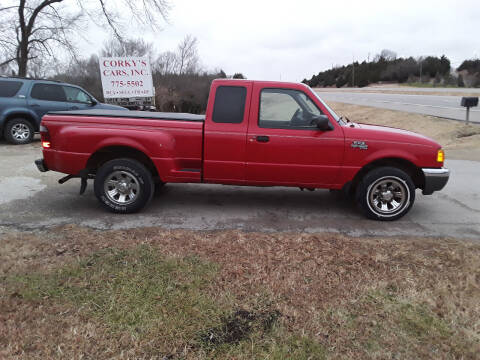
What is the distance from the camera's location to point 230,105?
15.2 feet

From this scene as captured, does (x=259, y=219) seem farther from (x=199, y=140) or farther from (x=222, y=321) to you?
(x=222, y=321)

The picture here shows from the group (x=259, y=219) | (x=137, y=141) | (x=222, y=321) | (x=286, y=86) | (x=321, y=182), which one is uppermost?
(x=286, y=86)

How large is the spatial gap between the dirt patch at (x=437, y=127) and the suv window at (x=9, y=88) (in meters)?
12.4

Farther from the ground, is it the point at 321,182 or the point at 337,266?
the point at 321,182

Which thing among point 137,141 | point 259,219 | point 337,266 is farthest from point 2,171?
point 337,266

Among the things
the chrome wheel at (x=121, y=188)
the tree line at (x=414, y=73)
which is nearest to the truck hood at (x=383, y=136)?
the chrome wheel at (x=121, y=188)

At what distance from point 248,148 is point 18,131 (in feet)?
28.2

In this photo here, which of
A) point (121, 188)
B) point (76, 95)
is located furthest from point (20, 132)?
point (121, 188)

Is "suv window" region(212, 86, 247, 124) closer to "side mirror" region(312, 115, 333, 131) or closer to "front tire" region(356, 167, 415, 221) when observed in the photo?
"side mirror" region(312, 115, 333, 131)

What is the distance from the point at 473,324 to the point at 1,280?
3770 mm

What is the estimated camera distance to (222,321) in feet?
8.55

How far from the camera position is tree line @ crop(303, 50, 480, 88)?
54.3 metres

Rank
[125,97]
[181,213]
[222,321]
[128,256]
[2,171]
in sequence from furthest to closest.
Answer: [125,97]
[2,171]
[181,213]
[128,256]
[222,321]

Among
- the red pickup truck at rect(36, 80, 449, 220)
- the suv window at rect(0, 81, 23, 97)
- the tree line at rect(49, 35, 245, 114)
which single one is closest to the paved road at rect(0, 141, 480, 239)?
the red pickup truck at rect(36, 80, 449, 220)
